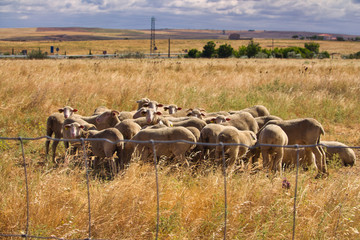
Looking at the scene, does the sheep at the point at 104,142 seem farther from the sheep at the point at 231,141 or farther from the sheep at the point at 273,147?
the sheep at the point at 273,147

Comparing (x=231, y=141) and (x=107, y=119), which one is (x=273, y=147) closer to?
(x=231, y=141)

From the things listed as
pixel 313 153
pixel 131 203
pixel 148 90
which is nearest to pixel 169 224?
pixel 131 203

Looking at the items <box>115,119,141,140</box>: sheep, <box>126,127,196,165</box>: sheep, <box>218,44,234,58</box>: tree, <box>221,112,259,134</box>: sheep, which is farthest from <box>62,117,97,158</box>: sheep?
<box>218,44,234,58</box>: tree

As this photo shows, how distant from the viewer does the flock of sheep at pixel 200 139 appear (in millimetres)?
8172

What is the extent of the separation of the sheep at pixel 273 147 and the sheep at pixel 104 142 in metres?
3.12

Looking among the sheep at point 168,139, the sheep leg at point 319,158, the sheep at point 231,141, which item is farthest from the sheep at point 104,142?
the sheep leg at point 319,158

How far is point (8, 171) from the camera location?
23.2ft

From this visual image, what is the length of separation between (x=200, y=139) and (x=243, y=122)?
6.18ft

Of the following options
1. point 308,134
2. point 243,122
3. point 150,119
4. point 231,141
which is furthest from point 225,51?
point 231,141

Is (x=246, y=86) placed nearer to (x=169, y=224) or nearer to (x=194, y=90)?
(x=194, y=90)

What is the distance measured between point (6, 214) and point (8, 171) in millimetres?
2059

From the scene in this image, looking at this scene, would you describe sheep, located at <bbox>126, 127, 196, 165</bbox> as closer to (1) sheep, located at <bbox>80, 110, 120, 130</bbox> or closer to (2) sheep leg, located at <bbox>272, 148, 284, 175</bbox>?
(2) sheep leg, located at <bbox>272, 148, 284, 175</bbox>

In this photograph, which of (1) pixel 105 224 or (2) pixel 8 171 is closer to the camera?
(1) pixel 105 224

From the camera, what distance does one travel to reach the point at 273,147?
8250 mm
